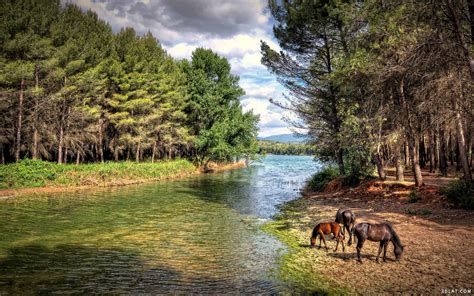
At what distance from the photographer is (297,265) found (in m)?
9.95

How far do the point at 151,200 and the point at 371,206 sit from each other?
16.0m

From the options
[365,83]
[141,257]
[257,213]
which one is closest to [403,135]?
[365,83]

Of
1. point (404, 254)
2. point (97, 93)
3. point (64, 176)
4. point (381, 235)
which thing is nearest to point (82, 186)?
point (64, 176)

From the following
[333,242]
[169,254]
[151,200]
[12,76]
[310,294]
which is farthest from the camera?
[12,76]

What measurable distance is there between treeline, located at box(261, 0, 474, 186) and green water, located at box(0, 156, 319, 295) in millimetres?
8869

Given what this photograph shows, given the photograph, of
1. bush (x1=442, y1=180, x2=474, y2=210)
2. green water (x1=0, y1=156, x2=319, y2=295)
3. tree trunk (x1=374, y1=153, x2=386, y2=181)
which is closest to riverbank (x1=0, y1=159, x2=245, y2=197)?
green water (x1=0, y1=156, x2=319, y2=295)

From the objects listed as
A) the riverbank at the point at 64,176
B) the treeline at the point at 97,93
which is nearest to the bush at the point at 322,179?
the riverbank at the point at 64,176

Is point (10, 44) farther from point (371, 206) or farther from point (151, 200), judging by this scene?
point (371, 206)

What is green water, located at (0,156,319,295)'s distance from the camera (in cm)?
854

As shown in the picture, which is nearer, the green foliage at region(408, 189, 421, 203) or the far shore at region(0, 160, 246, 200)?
the green foliage at region(408, 189, 421, 203)

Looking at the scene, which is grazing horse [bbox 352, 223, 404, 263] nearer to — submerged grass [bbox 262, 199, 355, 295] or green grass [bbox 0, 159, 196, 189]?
submerged grass [bbox 262, 199, 355, 295]

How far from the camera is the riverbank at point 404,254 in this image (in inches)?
319

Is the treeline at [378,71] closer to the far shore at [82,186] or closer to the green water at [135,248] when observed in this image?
the green water at [135,248]

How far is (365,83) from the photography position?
64.4 ft
